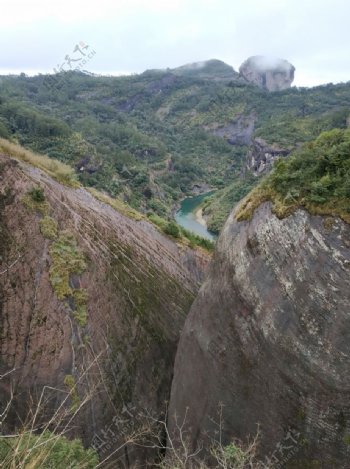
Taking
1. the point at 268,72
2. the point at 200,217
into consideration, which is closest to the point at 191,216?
the point at 200,217

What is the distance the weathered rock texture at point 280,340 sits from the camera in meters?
7.04

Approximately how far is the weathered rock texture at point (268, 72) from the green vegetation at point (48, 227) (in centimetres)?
17695

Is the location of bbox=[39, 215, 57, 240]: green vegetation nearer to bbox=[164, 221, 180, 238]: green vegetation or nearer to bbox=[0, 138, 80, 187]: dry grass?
bbox=[0, 138, 80, 187]: dry grass

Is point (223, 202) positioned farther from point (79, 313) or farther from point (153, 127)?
point (153, 127)

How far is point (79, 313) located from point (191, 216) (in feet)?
184

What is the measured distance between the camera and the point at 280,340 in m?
7.62

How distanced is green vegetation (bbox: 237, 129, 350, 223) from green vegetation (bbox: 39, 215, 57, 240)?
18.1ft

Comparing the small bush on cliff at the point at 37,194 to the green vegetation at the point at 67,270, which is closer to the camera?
the green vegetation at the point at 67,270

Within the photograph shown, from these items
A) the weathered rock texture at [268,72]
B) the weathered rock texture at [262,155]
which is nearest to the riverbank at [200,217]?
the weathered rock texture at [262,155]

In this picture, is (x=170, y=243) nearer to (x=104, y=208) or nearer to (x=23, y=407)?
(x=104, y=208)

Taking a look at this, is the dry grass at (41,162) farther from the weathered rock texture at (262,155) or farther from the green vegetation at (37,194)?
the weathered rock texture at (262,155)

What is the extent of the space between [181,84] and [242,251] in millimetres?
169803

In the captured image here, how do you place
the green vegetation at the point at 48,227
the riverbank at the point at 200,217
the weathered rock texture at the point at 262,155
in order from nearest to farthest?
1. the green vegetation at the point at 48,227
2. the riverbank at the point at 200,217
3. the weathered rock texture at the point at 262,155

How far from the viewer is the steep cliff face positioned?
1043 cm
